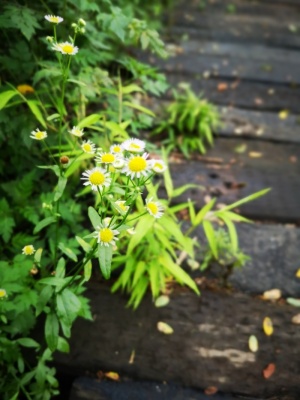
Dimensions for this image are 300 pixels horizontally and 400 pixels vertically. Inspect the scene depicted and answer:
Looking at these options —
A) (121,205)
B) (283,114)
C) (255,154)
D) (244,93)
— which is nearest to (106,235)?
(121,205)

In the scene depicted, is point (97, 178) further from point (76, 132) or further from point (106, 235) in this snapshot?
point (76, 132)

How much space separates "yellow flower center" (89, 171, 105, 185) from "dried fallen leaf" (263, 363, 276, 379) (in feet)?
4.45

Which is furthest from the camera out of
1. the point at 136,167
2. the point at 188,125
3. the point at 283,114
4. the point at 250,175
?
the point at 283,114

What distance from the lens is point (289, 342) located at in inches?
82.8

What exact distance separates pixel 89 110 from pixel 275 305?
1.80 meters

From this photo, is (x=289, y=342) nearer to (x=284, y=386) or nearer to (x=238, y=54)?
(x=284, y=386)

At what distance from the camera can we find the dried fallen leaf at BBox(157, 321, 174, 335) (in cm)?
212

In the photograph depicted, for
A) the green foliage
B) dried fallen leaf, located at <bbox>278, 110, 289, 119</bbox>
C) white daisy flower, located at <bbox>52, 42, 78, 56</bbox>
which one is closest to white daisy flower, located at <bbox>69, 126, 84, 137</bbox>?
white daisy flower, located at <bbox>52, 42, 78, 56</bbox>

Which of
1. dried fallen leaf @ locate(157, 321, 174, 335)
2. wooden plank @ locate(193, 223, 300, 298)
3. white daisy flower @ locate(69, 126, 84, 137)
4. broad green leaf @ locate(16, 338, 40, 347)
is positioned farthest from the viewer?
wooden plank @ locate(193, 223, 300, 298)

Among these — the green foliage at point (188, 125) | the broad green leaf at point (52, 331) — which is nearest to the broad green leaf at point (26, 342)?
the broad green leaf at point (52, 331)

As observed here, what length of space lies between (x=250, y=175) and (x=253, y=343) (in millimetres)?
Result: 1488

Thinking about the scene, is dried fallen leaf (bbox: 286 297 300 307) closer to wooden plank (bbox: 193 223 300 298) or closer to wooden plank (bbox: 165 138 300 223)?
wooden plank (bbox: 193 223 300 298)

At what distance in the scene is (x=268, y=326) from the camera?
2162 millimetres

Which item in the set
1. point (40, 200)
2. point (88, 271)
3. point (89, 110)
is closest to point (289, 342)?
point (88, 271)
